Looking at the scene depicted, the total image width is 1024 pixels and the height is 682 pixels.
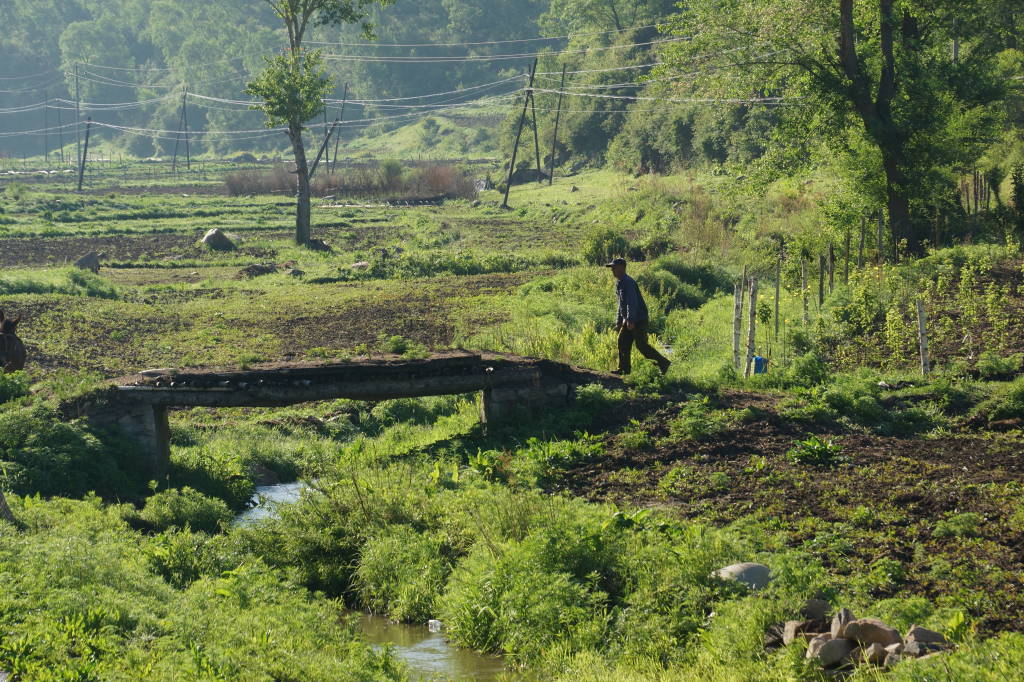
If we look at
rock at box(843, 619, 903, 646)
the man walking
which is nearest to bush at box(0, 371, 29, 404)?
the man walking

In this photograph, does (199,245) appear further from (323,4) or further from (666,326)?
(666,326)

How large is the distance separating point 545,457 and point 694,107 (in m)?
46.9

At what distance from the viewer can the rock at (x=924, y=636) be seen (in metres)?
7.57

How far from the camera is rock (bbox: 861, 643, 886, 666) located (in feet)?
24.5

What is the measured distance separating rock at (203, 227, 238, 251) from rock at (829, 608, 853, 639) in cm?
3555

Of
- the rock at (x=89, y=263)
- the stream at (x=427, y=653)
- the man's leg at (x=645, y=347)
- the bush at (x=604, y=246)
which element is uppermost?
the bush at (x=604, y=246)

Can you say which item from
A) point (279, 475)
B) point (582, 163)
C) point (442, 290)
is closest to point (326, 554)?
point (279, 475)

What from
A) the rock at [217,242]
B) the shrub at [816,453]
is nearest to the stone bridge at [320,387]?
the shrub at [816,453]

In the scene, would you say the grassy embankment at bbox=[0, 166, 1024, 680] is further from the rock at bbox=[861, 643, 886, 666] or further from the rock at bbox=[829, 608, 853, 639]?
the rock at bbox=[829, 608, 853, 639]

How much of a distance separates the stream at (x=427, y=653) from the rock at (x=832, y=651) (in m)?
2.90

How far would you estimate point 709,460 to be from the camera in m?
12.9

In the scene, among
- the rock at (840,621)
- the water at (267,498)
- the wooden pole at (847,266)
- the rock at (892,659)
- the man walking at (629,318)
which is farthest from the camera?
the wooden pole at (847,266)

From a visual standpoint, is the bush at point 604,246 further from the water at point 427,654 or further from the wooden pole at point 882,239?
the water at point 427,654

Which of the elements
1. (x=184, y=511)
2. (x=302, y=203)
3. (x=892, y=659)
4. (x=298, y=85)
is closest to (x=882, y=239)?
(x=184, y=511)
